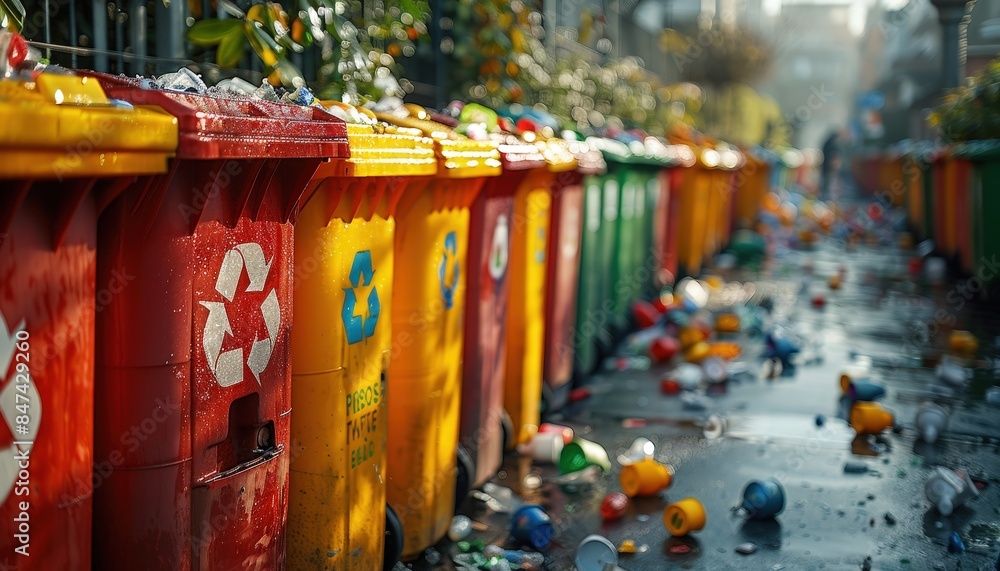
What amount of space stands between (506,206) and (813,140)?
87225 millimetres

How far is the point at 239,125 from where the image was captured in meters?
2.46

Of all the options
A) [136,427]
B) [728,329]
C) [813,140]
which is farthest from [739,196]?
[813,140]

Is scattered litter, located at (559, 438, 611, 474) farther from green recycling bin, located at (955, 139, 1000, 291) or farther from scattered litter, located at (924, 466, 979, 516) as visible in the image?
green recycling bin, located at (955, 139, 1000, 291)

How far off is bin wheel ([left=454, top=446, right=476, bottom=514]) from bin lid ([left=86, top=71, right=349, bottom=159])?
1820 millimetres

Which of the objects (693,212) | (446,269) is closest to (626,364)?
(446,269)

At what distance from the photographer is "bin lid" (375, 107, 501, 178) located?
3.73m

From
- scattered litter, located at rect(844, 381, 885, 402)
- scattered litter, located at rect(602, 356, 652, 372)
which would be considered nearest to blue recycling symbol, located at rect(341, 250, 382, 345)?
scattered litter, located at rect(844, 381, 885, 402)

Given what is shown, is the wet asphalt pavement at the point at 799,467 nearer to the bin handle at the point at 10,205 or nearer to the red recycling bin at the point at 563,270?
the red recycling bin at the point at 563,270

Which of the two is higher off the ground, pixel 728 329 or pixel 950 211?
pixel 950 211

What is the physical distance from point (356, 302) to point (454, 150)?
0.88m

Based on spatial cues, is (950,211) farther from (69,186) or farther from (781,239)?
(69,186)

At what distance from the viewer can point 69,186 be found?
2.06 m

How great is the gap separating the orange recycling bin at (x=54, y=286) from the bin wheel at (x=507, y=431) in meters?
2.91

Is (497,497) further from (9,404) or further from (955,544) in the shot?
(9,404)
